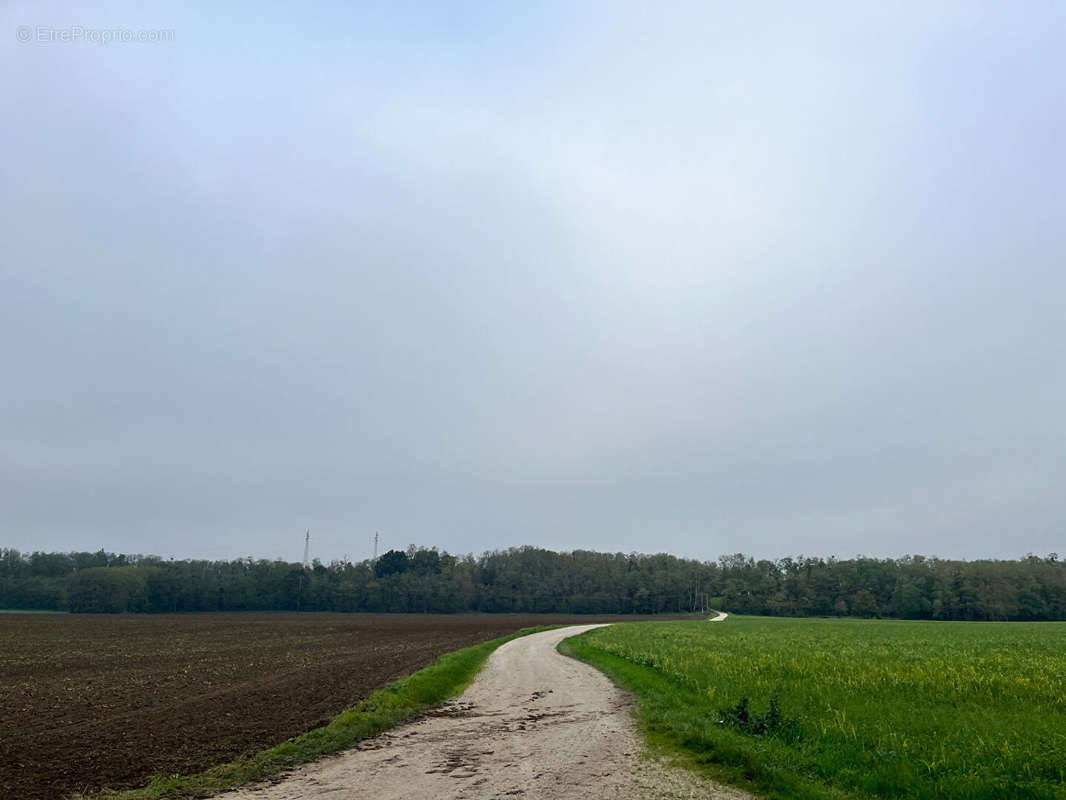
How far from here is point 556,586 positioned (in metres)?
156

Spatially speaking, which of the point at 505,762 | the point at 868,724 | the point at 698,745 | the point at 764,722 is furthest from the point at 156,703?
the point at 868,724

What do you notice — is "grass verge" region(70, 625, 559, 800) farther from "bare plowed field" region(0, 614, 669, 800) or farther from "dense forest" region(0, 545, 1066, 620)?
"dense forest" region(0, 545, 1066, 620)

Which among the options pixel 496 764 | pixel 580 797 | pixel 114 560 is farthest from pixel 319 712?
pixel 114 560

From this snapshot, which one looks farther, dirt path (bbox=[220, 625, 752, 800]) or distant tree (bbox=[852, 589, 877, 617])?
distant tree (bbox=[852, 589, 877, 617])

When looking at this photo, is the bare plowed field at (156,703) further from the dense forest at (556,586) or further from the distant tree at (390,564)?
the distant tree at (390,564)

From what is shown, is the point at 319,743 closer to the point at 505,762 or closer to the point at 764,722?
the point at 505,762

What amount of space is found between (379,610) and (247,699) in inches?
5222

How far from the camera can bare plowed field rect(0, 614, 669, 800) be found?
13.1 m

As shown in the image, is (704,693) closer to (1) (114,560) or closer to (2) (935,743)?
(2) (935,743)

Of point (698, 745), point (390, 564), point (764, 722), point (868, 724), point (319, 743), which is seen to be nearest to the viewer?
point (698, 745)

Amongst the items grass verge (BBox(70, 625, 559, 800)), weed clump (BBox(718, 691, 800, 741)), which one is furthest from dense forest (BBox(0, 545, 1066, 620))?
weed clump (BBox(718, 691, 800, 741))

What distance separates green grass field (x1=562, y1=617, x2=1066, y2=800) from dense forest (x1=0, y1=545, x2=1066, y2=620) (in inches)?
4857

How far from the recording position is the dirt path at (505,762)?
10.8 metres

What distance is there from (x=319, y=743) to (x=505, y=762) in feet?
14.4
